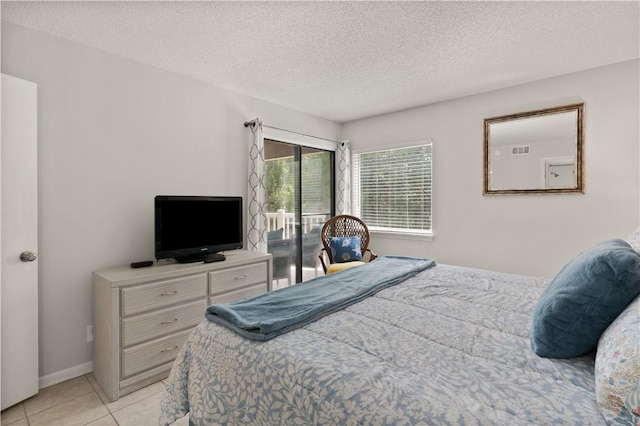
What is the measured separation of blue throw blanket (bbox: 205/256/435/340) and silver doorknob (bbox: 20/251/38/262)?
1442 mm

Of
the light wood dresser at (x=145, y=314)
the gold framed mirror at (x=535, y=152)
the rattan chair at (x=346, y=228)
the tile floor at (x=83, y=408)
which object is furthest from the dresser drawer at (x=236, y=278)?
the gold framed mirror at (x=535, y=152)

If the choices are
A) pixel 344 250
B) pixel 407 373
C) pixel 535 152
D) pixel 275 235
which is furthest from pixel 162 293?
pixel 535 152

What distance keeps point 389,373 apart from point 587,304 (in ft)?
2.40

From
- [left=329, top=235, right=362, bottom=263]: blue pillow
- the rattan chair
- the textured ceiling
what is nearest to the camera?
the textured ceiling

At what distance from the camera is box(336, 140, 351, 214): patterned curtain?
4594 millimetres

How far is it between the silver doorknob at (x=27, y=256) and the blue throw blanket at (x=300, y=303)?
1.44 meters

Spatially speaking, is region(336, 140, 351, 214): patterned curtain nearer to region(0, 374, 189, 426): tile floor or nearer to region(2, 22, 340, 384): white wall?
region(2, 22, 340, 384): white wall

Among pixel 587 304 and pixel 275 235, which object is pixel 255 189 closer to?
pixel 275 235

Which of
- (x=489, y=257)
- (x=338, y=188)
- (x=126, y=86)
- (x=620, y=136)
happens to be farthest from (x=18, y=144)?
(x=620, y=136)

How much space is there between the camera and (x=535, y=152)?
319cm

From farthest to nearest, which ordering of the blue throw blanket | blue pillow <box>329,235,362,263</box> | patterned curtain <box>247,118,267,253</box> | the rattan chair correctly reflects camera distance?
the rattan chair
blue pillow <box>329,235,362,263</box>
patterned curtain <box>247,118,267,253</box>
the blue throw blanket

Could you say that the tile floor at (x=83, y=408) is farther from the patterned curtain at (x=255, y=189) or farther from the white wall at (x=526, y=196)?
the white wall at (x=526, y=196)

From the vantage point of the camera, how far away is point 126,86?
2.64 m

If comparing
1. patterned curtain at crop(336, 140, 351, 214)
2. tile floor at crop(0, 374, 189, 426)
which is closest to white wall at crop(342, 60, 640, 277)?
patterned curtain at crop(336, 140, 351, 214)
